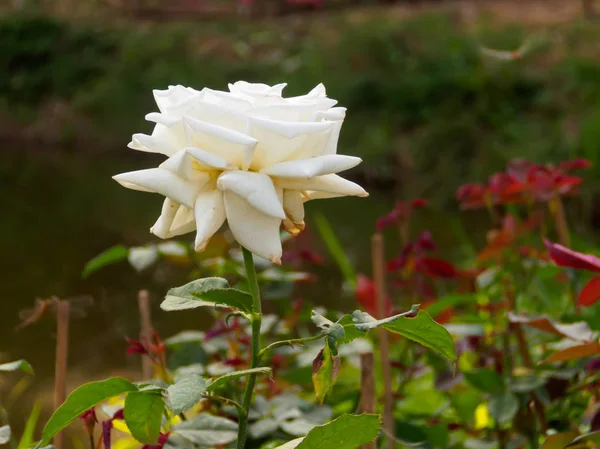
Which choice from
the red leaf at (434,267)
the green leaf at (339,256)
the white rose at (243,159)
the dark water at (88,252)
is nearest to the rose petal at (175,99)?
the white rose at (243,159)

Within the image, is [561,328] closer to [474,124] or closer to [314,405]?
[314,405]

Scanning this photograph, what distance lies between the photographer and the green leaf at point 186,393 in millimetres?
342

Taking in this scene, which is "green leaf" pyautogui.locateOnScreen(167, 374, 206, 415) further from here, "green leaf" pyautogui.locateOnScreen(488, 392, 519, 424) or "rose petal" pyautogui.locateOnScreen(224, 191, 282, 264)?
"green leaf" pyautogui.locateOnScreen(488, 392, 519, 424)

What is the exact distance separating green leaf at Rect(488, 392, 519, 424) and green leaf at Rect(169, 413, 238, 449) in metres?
0.24

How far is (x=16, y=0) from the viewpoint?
688 cm

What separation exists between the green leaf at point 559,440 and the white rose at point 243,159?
0.25 m

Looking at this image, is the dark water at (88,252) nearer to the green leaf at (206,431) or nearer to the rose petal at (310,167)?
the green leaf at (206,431)

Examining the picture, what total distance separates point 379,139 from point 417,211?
0.89m

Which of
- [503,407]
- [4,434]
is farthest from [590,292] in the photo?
[4,434]

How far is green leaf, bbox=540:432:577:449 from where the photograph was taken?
54 centimetres

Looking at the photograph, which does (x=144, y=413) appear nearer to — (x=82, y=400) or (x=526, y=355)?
(x=82, y=400)

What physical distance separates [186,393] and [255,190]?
91 mm

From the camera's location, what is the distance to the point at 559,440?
1.77ft

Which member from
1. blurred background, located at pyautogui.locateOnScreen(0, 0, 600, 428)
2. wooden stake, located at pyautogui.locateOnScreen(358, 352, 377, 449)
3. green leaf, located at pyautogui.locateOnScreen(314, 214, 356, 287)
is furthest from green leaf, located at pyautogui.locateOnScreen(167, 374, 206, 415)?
green leaf, located at pyautogui.locateOnScreen(314, 214, 356, 287)
